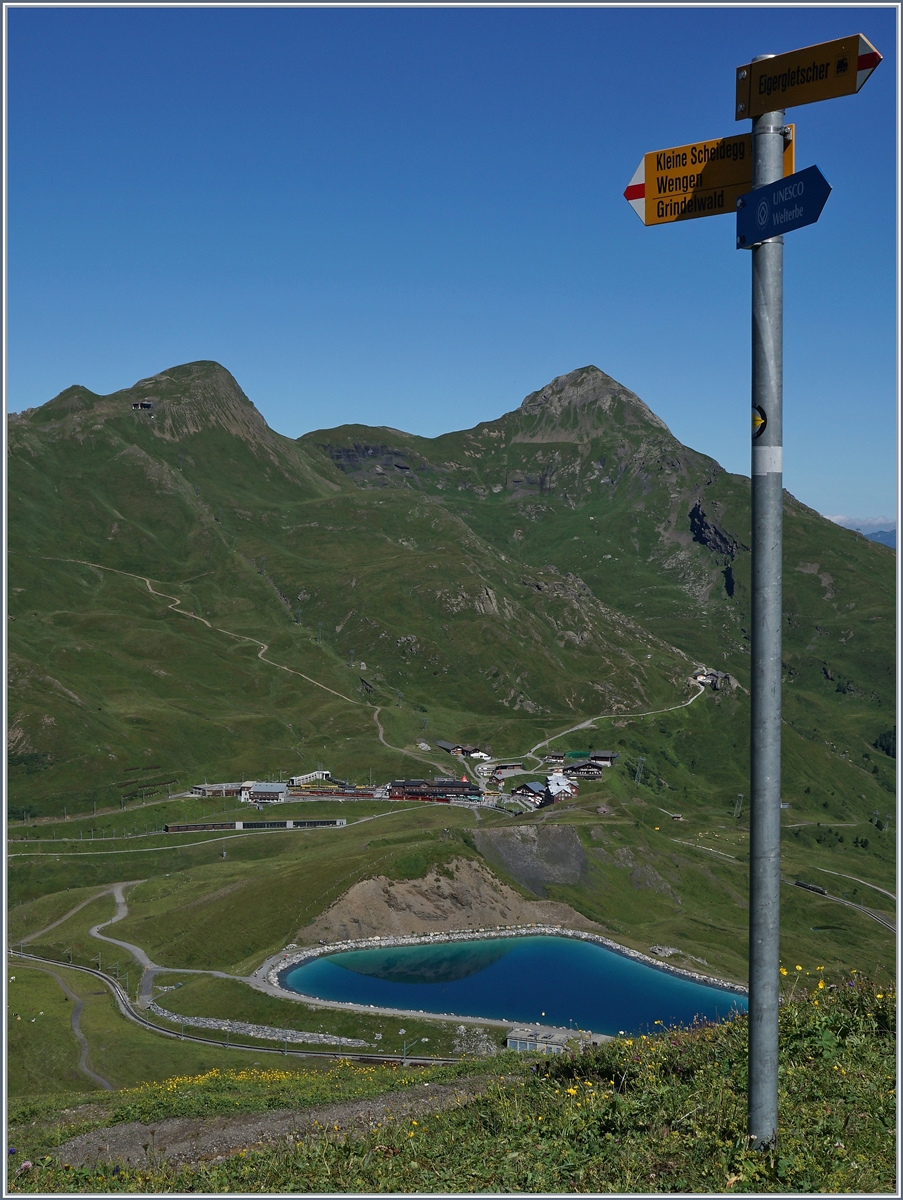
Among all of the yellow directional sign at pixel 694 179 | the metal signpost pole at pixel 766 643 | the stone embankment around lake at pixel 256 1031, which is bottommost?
the stone embankment around lake at pixel 256 1031

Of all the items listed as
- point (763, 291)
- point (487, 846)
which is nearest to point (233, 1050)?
point (487, 846)

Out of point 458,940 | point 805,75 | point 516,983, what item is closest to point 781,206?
point 805,75

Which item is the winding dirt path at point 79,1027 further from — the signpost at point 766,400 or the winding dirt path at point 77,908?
the signpost at point 766,400

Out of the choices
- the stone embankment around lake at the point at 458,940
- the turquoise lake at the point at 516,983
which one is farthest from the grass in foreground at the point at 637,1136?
the stone embankment around lake at the point at 458,940

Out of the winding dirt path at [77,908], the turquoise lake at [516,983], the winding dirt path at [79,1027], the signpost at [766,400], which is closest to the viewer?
the signpost at [766,400]

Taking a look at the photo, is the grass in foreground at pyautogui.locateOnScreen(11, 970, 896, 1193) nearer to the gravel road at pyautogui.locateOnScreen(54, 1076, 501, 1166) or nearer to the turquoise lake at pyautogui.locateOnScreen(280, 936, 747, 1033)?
the gravel road at pyautogui.locateOnScreen(54, 1076, 501, 1166)

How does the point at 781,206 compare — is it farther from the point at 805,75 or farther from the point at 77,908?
the point at 77,908
